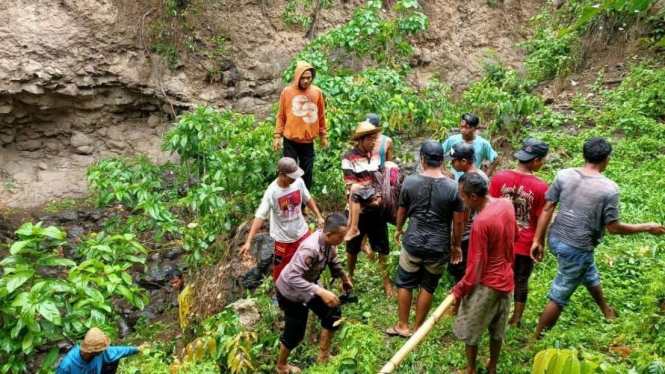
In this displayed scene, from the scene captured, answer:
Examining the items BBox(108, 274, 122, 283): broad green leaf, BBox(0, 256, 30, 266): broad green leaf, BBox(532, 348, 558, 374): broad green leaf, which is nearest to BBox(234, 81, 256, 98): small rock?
BBox(108, 274, 122, 283): broad green leaf

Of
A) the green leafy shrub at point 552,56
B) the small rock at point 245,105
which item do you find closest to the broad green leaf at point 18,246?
the small rock at point 245,105

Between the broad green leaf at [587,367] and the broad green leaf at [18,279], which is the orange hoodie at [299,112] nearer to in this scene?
the broad green leaf at [18,279]

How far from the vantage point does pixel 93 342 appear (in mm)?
3639

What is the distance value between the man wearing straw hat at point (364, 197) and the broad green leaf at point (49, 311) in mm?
2145

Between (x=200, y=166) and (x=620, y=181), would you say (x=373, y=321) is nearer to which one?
(x=200, y=166)

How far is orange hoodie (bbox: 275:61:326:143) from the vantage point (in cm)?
546

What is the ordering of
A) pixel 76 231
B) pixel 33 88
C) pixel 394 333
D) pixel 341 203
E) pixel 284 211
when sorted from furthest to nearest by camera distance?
pixel 33 88 → pixel 76 231 → pixel 341 203 → pixel 284 211 → pixel 394 333

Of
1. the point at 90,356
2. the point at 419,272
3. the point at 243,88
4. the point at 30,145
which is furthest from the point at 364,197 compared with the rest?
the point at 30,145

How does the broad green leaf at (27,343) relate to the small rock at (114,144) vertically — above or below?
above

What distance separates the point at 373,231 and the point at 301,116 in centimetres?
144

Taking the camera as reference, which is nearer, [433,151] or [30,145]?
[433,151]

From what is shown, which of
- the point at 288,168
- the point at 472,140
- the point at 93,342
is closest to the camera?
the point at 93,342

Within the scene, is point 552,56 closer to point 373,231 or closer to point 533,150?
point 373,231

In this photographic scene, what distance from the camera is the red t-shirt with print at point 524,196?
12.7 ft
